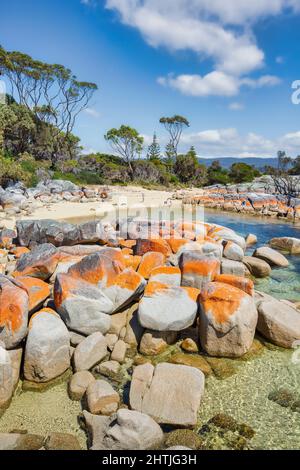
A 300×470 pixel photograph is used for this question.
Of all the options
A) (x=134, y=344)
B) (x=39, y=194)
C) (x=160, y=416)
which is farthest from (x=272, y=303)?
(x=39, y=194)

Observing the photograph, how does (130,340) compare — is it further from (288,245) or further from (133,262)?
(288,245)

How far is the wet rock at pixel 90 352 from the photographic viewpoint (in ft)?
15.3

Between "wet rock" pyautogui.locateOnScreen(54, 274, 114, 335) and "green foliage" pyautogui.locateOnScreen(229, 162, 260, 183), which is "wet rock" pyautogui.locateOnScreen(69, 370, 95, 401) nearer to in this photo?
"wet rock" pyautogui.locateOnScreen(54, 274, 114, 335)

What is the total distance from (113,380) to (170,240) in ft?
15.6

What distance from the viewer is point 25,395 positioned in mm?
4266

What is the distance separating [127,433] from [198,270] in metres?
3.81

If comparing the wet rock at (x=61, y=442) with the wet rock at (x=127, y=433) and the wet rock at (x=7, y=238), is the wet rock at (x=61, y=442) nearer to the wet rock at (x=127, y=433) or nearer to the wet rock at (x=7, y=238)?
the wet rock at (x=127, y=433)

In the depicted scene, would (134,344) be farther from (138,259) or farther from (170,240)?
(170,240)

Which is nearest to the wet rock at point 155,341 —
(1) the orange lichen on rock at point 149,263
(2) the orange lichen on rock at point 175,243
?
(1) the orange lichen on rock at point 149,263

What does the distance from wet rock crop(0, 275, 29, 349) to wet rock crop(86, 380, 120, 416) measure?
133 cm

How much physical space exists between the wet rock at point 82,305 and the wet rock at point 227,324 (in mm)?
1694

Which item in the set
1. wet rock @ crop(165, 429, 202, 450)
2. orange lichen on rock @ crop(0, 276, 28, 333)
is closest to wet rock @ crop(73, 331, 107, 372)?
orange lichen on rock @ crop(0, 276, 28, 333)

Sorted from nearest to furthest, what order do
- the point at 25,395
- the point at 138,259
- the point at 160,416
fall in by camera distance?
the point at 160,416 < the point at 25,395 < the point at 138,259

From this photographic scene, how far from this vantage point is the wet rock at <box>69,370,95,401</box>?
4.21m
